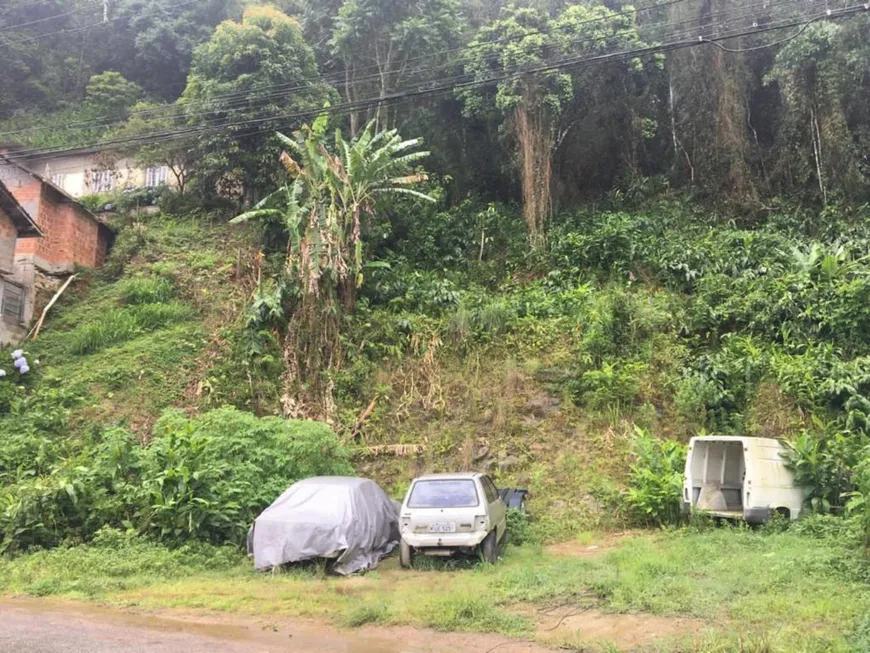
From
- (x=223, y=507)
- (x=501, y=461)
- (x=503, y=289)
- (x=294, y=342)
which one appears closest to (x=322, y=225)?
(x=294, y=342)

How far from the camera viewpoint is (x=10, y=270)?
17938 millimetres

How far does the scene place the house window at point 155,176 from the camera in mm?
25594

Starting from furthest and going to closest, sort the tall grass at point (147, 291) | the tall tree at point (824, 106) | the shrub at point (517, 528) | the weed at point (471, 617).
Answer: the tall tree at point (824, 106) → the tall grass at point (147, 291) → the shrub at point (517, 528) → the weed at point (471, 617)

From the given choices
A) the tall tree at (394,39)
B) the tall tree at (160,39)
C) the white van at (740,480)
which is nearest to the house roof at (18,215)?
the tall tree at (394,39)

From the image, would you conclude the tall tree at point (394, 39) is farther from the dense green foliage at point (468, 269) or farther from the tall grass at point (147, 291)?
the tall grass at point (147, 291)

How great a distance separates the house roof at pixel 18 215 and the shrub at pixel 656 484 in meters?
16.5

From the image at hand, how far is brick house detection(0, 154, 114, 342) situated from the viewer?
19.8m

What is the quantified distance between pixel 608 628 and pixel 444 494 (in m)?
3.54

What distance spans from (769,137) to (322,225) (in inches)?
636

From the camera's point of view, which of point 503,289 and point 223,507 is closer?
point 223,507

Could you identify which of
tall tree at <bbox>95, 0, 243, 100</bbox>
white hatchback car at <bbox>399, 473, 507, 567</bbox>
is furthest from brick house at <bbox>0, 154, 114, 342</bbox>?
white hatchback car at <bbox>399, 473, 507, 567</bbox>

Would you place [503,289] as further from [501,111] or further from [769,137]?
[769,137]

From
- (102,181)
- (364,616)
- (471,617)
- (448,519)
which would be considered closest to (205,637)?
(364,616)

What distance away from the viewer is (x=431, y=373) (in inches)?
625
